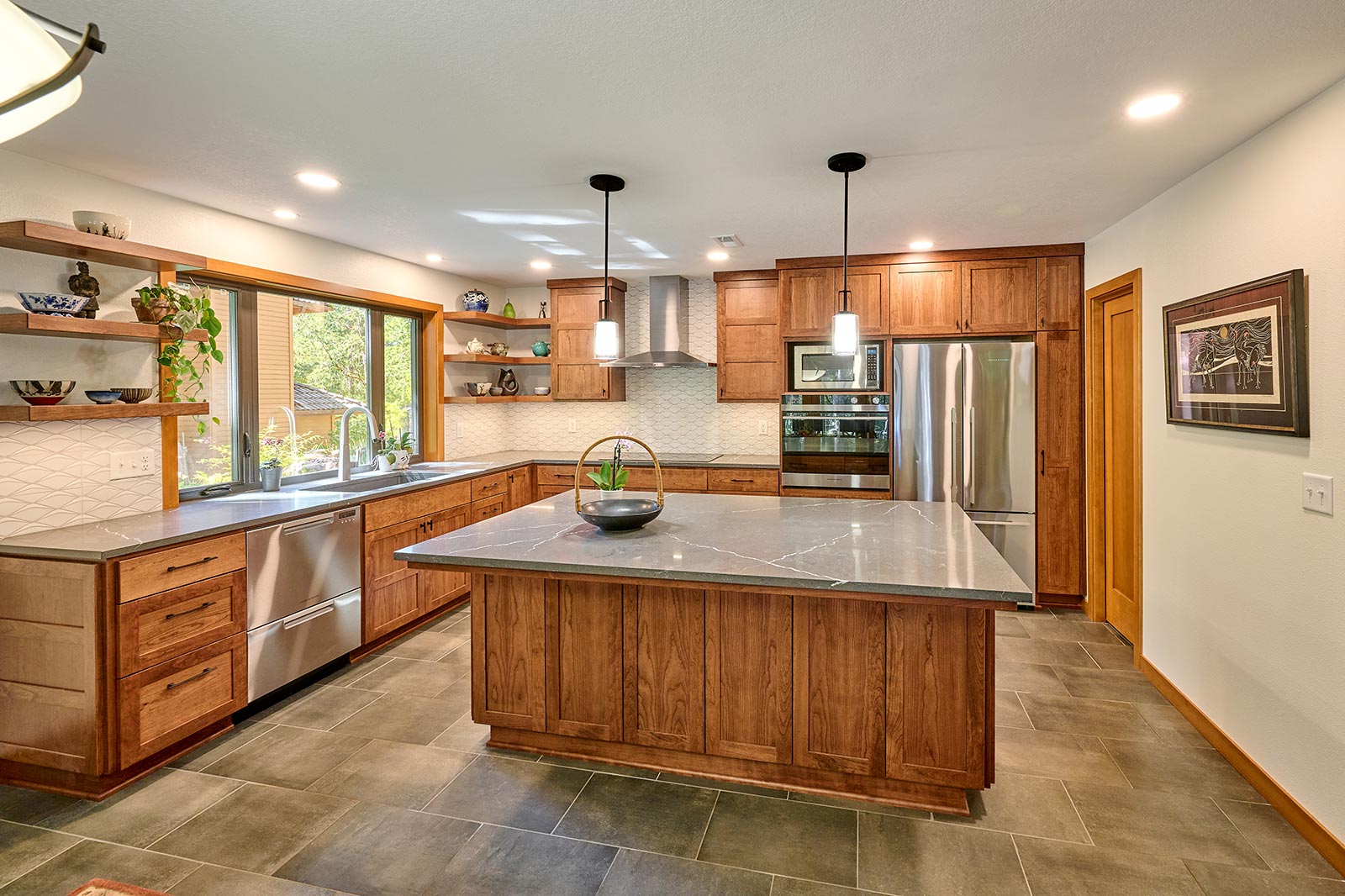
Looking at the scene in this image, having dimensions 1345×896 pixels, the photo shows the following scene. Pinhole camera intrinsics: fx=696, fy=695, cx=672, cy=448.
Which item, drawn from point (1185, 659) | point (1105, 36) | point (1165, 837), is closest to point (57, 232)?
point (1105, 36)

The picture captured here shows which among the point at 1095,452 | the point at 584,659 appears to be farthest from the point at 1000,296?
the point at 584,659

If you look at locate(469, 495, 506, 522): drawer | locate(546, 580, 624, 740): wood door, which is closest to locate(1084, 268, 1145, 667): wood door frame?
locate(546, 580, 624, 740): wood door

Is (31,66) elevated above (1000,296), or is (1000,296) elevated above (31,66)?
(1000,296)

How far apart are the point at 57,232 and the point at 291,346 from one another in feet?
5.47

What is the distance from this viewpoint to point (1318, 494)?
2281mm

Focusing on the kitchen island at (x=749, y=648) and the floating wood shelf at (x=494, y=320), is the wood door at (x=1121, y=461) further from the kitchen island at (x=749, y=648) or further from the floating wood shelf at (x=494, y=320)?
the floating wood shelf at (x=494, y=320)

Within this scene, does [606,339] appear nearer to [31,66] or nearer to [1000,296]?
[31,66]

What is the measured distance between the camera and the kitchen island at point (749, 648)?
2.29 meters

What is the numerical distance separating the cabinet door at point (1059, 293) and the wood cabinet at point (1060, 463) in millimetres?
72

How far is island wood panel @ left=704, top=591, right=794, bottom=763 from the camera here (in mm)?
2500

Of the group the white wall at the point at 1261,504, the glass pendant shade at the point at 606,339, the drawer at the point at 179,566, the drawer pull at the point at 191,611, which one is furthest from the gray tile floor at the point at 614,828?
the glass pendant shade at the point at 606,339

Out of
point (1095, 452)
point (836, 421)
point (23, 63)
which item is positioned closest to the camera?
point (23, 63)

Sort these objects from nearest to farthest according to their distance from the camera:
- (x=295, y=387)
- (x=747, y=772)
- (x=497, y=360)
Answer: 1. (x=747, y=772)
2. (x=295, y=387)
3. (x=497, y=360)

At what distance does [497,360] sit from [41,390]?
133 inches
